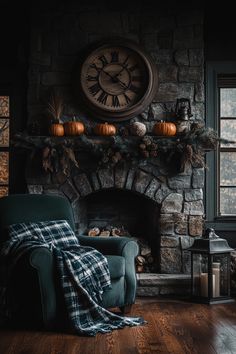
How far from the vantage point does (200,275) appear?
5.50 m

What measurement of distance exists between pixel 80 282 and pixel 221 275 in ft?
5.78

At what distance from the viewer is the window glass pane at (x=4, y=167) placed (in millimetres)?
6266

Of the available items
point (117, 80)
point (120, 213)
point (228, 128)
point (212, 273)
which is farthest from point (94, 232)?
point (228, 128)

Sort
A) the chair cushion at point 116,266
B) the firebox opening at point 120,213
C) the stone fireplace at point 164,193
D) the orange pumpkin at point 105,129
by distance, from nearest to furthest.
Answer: the chair cushion at point 116,266, the orange pumpkin at point 105,129, the stone fireplace at point 164,193, the firebox opening at point 120,213

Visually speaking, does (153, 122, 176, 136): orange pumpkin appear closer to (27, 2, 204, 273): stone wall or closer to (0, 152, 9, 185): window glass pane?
(27, 2, 204, 273): stone wall

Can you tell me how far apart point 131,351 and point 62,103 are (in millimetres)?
2989

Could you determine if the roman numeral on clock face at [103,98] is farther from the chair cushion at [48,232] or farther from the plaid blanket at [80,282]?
the plaid blanket at [80,282]

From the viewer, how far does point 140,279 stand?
5.68 metres

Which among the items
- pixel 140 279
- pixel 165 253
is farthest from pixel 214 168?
pixel 140 279

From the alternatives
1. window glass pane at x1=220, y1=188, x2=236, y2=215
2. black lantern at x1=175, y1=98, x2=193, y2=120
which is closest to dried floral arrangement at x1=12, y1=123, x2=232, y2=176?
black lantern at x1=175, y1=98, x2=193, y2=120

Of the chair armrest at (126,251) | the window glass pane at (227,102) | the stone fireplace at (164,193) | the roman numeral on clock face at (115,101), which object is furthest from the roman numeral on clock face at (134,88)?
the chair armrest at (126,251)

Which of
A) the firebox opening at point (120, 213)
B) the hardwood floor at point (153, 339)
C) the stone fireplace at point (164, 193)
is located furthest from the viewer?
the firebox opening at point (120, 213)

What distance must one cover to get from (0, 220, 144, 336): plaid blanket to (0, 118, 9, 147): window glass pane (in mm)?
1759

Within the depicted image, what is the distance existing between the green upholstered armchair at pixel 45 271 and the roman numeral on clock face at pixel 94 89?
1255 millimetres
